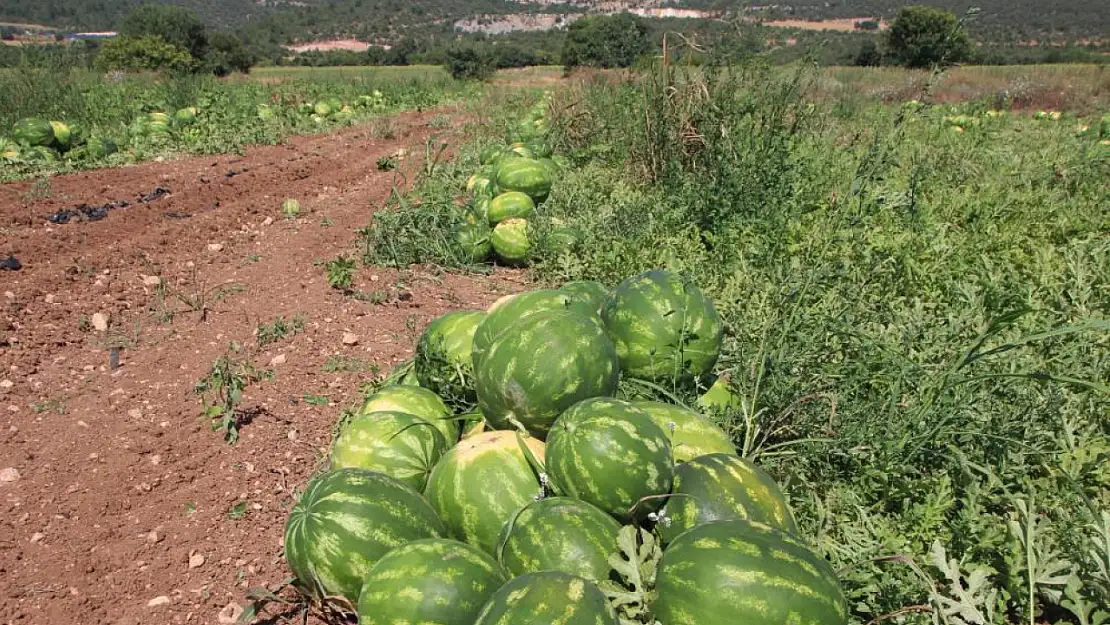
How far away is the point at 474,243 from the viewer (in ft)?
19.2

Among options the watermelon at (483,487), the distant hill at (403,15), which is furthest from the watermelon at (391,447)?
the distant hill at (403,15)

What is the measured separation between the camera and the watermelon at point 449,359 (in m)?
2.74

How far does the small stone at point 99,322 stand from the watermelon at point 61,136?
315 inches

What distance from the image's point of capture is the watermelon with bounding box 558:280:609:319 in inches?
113

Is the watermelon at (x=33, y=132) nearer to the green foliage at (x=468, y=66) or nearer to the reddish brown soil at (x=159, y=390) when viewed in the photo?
the reddish brown soil at (x=159, y=390)

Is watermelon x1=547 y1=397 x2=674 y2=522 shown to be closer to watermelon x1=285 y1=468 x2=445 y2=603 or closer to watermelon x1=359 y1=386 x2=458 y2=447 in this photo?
watermelon x1=285 y1=468 x2=445 y2=603

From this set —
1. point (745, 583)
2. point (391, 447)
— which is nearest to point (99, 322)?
point (391, 447)

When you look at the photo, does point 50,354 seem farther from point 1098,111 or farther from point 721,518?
point 1098,111

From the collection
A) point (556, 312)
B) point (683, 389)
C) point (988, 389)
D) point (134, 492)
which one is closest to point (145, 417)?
point (134, 492)

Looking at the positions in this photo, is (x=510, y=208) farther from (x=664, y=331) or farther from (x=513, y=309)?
(x=664, y=331)

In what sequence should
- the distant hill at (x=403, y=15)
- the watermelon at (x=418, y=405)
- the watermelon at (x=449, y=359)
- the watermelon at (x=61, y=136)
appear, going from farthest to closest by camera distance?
the distant hill at (x=403, y=15), the watermelon at (x=61, y=136), the watermelon at (x=449, y=359), the watermelon at (x=418, y=405)

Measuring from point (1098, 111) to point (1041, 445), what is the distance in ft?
70.3

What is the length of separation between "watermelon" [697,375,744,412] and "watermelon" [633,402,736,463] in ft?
1.00

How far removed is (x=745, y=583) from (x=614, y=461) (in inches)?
18.8
